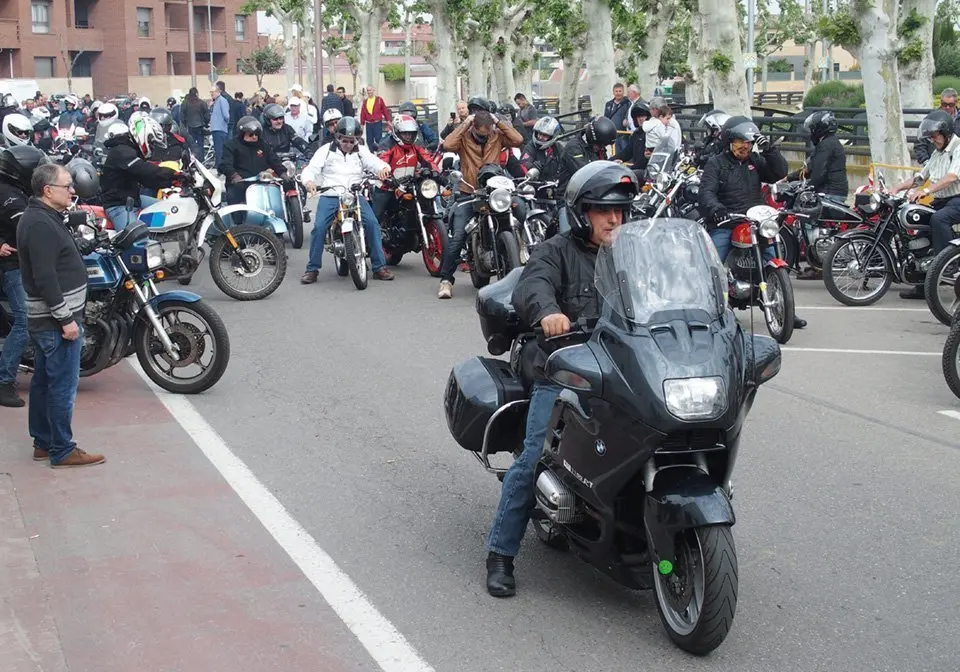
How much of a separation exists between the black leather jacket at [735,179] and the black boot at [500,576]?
657 centimetres

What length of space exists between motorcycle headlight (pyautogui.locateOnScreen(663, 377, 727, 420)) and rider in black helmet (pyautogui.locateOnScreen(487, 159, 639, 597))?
2.60 ft

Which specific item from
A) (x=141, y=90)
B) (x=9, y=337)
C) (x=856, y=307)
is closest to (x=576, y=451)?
(x=9, y=337)

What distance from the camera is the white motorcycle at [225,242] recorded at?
13234 mm

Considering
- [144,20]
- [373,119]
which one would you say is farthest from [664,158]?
[144,20]

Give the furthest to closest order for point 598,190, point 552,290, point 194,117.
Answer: point 194,117
point 552,290
point 598,190

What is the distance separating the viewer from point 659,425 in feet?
15.6

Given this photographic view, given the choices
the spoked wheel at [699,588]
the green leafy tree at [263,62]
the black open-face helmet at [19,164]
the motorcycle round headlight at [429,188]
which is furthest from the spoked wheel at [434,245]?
the green leafy tree at [263,62]

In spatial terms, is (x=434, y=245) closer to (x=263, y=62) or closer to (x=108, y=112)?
(x=108, y=112)

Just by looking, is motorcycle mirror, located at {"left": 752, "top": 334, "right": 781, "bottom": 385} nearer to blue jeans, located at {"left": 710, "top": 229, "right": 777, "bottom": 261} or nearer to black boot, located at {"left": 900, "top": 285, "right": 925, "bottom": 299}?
blue jeans, located at {"left": 710, "top": 229, "right": 777, "bottom": 261}

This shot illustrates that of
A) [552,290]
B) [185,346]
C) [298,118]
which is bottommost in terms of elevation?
[185,346]

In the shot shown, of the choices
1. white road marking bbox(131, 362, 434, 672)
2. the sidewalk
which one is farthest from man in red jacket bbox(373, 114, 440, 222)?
the sidewalk

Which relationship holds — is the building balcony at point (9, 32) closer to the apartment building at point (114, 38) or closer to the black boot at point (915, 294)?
the apartment building at point (114, 38)

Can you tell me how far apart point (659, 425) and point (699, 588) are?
26.6 inches

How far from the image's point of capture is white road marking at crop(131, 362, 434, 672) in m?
5.26
